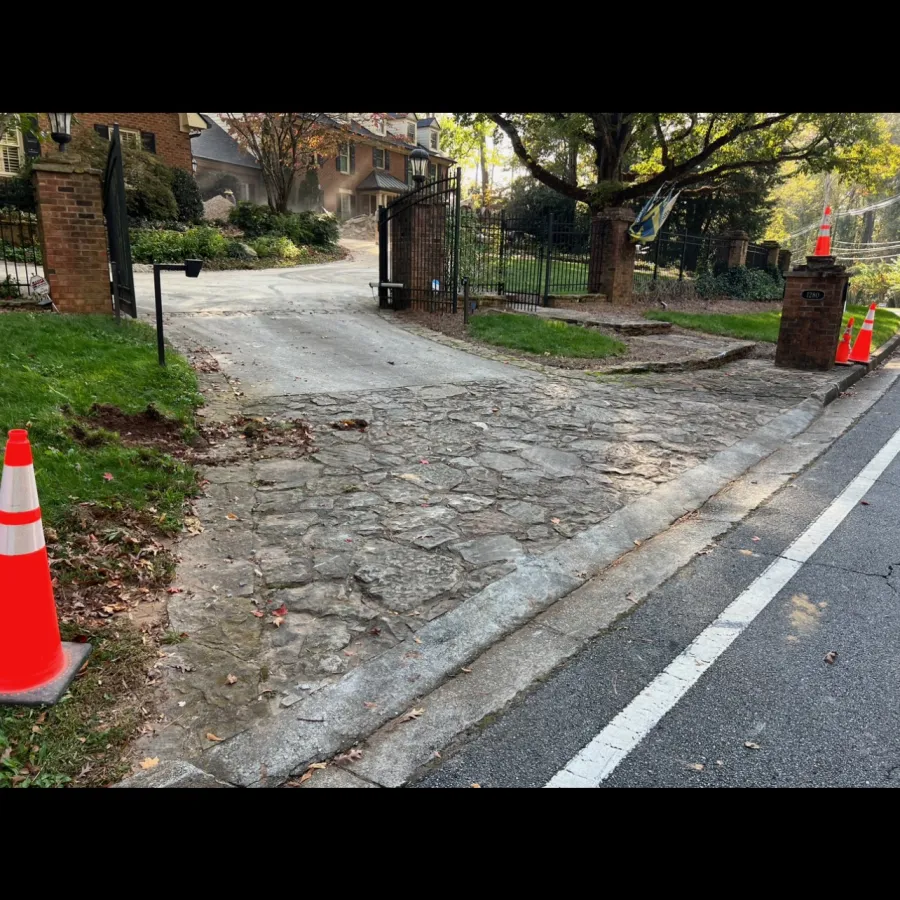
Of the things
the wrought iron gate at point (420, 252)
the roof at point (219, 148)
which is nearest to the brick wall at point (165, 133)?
the roof at point (219, 148)

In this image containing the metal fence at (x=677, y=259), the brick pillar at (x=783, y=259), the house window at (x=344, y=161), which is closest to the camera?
the metal fence at (x=677, y=259)

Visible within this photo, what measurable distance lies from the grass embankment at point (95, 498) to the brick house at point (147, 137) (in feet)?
74.1

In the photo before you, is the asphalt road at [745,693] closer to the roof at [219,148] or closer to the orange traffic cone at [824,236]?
the orange traffic cone at [824,236]

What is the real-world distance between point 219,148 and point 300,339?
1395 inches

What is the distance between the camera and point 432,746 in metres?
2.48

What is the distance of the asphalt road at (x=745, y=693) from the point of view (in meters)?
2.36

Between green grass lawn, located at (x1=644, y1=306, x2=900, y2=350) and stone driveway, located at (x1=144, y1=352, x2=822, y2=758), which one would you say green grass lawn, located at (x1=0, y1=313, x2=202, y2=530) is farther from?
green grass lawn, located at (x1=644, y1=306, x2=900, y2=350)

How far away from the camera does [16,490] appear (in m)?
2.54

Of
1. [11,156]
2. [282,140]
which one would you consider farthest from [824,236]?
[11,156]

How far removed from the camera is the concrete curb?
238 centimetres

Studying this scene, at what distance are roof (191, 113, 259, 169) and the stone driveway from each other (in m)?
37.2

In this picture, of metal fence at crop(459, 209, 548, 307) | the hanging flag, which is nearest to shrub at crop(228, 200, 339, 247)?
metal fence at crop(459, 209, 548, 307)

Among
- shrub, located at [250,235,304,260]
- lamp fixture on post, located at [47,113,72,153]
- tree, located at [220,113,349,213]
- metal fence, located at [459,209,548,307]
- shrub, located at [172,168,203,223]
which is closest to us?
lamp fixture on post, located at [47,113,72,153]

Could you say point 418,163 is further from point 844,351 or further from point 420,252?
point 844,351
